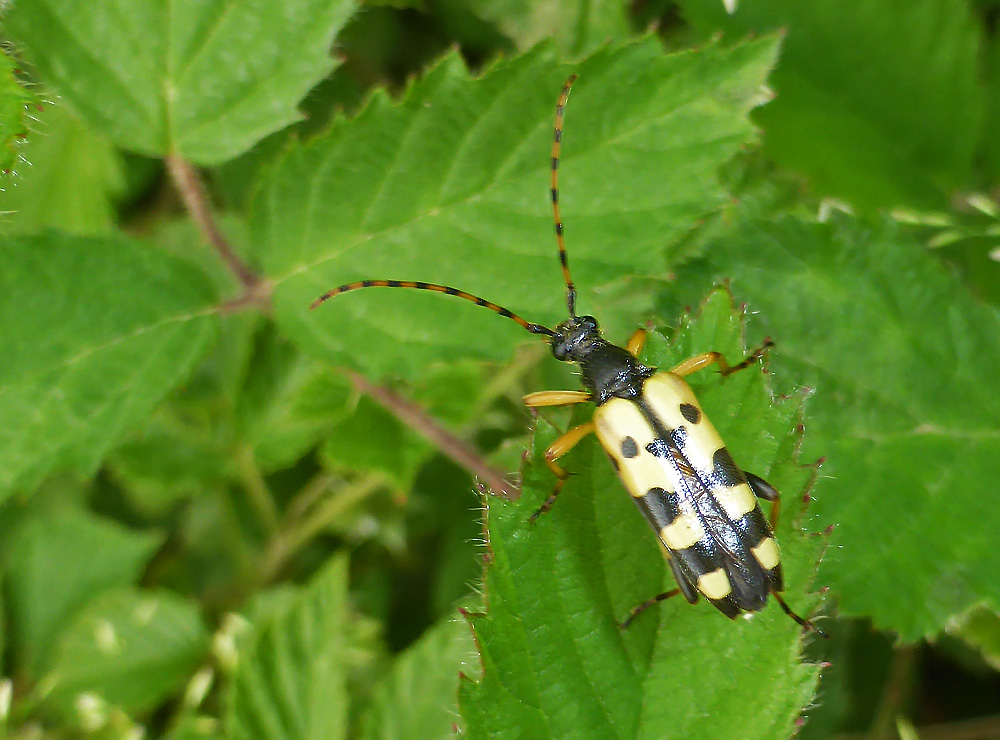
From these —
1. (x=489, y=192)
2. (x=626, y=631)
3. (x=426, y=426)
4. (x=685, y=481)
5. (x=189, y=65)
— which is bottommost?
(x=626, y=631)

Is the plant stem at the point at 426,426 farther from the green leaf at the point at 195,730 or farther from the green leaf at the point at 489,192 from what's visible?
the green leaf at the point at 195,730

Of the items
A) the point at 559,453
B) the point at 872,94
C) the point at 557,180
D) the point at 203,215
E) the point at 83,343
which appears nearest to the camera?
the point at 559,453

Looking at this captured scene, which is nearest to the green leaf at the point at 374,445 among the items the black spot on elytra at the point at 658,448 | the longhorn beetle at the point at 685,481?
the longhorn beetle at the point at 685,481

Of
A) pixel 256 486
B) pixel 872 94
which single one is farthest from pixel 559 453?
pixel 872 94

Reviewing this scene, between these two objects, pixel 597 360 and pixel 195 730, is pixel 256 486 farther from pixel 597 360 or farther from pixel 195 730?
pixel 597 360

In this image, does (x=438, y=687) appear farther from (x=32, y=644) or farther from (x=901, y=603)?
(x=32, y=644)

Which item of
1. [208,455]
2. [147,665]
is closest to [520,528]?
[208,455]
